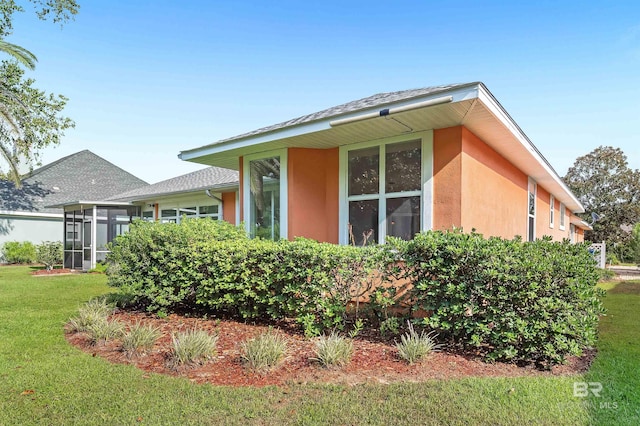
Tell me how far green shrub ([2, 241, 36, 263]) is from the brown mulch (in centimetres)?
1901

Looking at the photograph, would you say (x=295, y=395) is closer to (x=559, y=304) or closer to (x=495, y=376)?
(x=495, y=376)

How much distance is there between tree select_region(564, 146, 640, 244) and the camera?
32.3m

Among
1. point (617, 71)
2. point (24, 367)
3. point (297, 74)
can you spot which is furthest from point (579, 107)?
point (24, 367)

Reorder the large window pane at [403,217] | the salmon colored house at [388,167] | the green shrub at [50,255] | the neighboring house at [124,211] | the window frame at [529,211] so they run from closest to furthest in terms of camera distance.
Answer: the salmon colored house at [388,167], the large window pane at [403,217], the window frame at [529,211], the neighboring house at [124,211], the green shrub at [50,255]

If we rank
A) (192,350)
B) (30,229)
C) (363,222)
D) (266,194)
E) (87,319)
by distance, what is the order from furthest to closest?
(30,229)
(266,194)
(363,222)
(87,319)
(192,350)

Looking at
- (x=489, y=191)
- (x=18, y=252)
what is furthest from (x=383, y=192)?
(x=18, y=252)

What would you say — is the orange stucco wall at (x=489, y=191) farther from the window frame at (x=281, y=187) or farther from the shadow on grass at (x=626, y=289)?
the shadow on grass at (x=626, y=289)

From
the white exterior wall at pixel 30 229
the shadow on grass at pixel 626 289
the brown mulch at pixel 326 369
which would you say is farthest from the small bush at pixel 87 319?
the white exterior wall at pixel 30 229

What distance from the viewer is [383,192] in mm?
7098

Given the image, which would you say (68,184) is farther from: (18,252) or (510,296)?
A: (510,296)

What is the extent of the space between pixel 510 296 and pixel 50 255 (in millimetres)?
19447

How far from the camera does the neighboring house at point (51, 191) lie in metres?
20.6

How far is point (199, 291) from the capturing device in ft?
20.9
